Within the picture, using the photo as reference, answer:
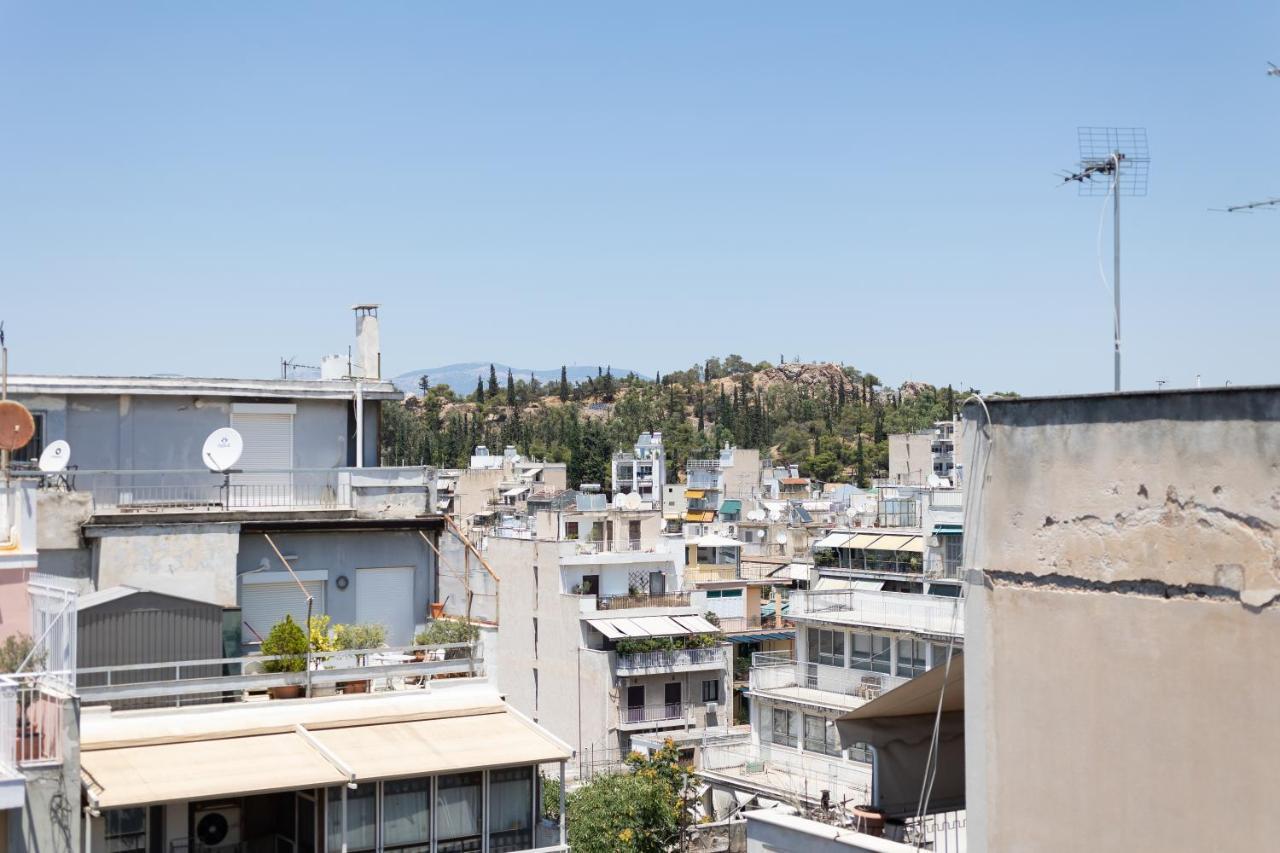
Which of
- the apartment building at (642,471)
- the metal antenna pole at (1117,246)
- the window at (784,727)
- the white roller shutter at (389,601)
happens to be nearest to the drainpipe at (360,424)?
the white roller shutter at (389,601)

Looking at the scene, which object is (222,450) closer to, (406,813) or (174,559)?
(174,559)

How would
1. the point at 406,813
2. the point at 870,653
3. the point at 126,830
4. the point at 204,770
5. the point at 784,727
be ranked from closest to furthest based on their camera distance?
the point at 204,770
the point at 126,830
the point at 406,813
the point at 870,653
the point at 784,727

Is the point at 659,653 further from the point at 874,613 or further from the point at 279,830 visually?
the point at 279,830

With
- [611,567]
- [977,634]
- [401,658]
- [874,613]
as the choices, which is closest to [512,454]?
[611,567]

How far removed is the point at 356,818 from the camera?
46.8 ft

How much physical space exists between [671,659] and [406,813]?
113 ft

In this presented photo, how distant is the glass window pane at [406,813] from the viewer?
1446 centimetres

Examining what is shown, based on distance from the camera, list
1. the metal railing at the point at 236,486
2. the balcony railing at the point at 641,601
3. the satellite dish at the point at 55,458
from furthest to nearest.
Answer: the balcony railing at the point at 641,601, the metal railing at the point at 236,486, the satellite dish at the point at 55,458

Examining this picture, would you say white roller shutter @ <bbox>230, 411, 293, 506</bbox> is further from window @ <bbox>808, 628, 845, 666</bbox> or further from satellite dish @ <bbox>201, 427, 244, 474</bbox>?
window @ <bbox>808, 628, 845, 666</bbox>

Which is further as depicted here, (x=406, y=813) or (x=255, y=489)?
(x=255, y=489)

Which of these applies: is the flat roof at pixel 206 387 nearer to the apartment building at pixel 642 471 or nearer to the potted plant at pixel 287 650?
the potted plant at pixel 287 650

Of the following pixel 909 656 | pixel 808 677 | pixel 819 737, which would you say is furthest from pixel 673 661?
pixel 909 656

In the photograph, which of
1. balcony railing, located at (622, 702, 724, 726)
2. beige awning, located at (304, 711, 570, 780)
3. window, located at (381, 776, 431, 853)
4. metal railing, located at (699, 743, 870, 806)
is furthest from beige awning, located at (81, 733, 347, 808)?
balcony railing, located at (622, 702, 724, 726)

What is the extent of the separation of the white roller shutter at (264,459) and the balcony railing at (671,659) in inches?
1165
